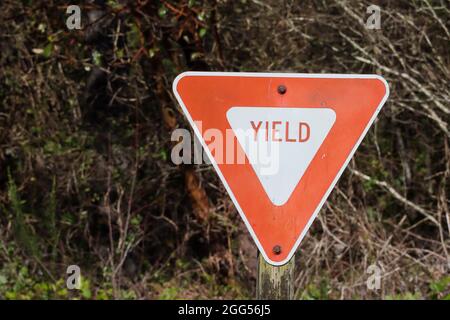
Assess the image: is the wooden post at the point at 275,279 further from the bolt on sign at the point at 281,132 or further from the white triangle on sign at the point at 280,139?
the white triangle on sign at the point at 280,139

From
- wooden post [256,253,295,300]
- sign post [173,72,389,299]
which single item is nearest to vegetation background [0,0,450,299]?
A: wooden post [256,253,295,300]

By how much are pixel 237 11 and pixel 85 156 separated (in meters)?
1.97

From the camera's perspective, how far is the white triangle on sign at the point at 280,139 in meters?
2.52

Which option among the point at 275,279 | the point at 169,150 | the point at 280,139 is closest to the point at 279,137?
the point at 280,139

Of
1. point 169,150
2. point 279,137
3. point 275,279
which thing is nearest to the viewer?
point 279,137

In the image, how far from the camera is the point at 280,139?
2.52 metres

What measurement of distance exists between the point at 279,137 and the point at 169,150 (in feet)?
13.7

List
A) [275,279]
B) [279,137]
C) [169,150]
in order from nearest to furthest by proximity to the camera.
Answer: [279,137] < [275,279] < [169,150]

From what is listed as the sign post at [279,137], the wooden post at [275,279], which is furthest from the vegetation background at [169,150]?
the sign post at [279,137]

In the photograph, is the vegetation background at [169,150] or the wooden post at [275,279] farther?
the vegetation background at [169,150]

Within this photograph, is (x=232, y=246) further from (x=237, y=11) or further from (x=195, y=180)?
(x=237, y=11)

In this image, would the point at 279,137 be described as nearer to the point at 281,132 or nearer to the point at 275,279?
the point at 281,132

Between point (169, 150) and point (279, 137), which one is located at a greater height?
point (279, 137)
